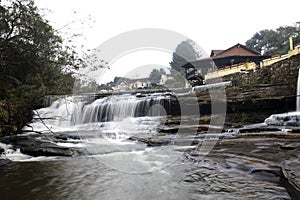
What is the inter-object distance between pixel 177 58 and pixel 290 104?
1647 inches

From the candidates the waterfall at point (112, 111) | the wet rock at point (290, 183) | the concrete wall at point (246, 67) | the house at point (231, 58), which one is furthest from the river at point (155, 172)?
the house at point (231, 58)

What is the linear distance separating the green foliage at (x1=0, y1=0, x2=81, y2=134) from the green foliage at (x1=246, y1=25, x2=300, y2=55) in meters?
33.1

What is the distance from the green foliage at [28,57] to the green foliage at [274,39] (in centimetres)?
3314

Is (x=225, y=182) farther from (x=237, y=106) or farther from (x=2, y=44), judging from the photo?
(x=237, y=106)

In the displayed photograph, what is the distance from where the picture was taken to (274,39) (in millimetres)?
46156

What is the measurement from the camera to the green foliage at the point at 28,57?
18.5 feet

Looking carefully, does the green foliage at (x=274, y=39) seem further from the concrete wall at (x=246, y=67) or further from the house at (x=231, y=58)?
the concrete wall at (x=246, y=67)

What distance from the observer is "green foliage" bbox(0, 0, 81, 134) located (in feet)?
18.5

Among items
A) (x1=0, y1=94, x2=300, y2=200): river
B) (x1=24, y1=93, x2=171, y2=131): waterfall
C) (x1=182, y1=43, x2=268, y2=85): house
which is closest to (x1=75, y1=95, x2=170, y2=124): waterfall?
(x1=24, y1=93, x2=171, y2=131): waterfall

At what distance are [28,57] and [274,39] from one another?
49388mm

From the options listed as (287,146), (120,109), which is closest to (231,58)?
(120,109)

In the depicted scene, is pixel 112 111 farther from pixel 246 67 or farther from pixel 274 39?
pixel 274 39

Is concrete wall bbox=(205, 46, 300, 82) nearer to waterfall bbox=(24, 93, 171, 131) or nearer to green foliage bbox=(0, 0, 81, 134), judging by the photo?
waterfall bbox=(24, 93, 171, 131)

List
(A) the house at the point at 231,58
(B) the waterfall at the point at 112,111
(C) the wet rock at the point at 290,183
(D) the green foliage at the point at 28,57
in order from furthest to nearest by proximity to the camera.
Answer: (A) the house at the point at 231,58, (B) the waterfall at the point at 112,111, (D) the green foliage at the point at 28,57, (C) the wet rock at the point at 290,183
